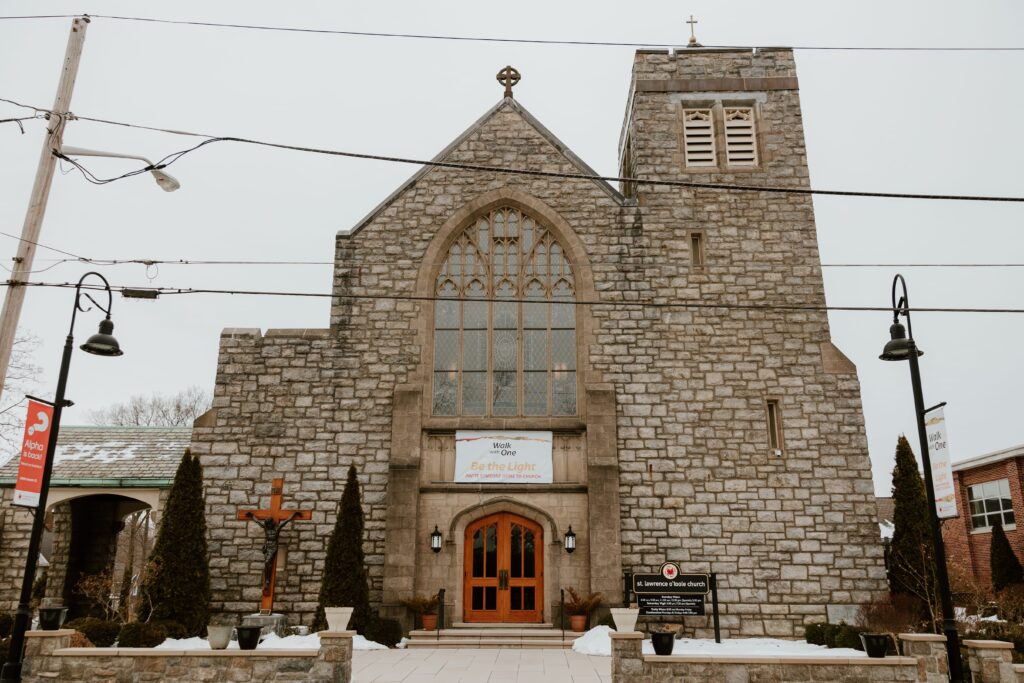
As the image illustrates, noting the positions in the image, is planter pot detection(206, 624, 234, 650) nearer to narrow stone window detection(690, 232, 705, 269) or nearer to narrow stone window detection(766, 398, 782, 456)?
narrow stone window detection(766, 398, 782, 456)

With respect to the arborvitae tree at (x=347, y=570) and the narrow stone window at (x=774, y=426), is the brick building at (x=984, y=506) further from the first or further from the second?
the arborvitae tree at (x=347, y=570)

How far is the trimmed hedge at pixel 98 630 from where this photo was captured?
12648 millimetres

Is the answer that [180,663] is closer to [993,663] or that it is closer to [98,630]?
[98,630]

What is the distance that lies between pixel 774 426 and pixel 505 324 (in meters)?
6.19

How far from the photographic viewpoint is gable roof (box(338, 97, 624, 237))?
1764cm

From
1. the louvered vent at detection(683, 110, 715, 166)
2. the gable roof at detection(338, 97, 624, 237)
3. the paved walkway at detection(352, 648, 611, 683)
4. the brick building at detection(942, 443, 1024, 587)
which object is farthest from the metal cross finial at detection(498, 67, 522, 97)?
the brick building at detection(942, 443, 1024, 587)

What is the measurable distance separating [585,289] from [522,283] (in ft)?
4.72

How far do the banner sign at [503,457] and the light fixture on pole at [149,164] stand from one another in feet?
25.8

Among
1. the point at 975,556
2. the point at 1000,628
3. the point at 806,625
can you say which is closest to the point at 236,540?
the point at 806,625

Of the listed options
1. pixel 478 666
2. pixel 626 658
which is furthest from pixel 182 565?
pixel 626 658

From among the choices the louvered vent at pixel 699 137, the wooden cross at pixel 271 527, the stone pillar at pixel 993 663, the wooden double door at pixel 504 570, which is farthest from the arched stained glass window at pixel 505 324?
the stone pillar at pixel 993 663

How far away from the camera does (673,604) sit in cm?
1418

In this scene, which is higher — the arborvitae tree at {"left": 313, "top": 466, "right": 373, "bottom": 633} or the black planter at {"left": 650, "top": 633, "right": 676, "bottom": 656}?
the arborvitae tree at {"left": 313, "top": 466, "right": 373, "bottom": 633}

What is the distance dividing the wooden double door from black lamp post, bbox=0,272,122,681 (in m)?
7.88
